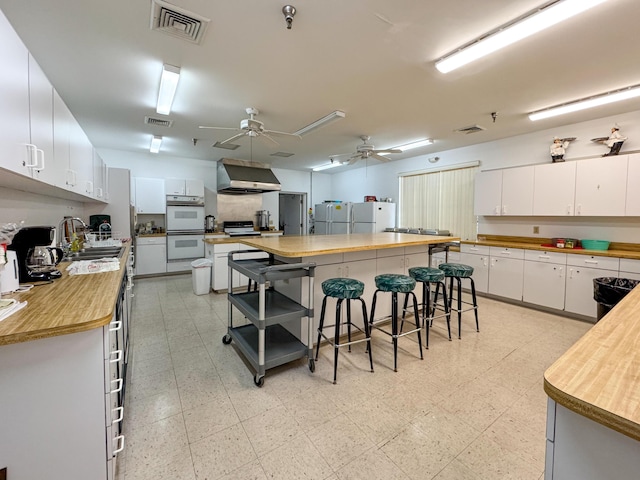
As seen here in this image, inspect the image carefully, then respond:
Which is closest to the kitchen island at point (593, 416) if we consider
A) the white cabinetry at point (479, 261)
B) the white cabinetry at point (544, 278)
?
the white cabinetry at point (544, 278)

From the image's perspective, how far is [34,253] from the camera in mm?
1865

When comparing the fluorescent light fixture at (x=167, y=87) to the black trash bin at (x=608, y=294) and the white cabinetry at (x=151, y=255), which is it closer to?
the white cabinetry at (x=151, y=255)

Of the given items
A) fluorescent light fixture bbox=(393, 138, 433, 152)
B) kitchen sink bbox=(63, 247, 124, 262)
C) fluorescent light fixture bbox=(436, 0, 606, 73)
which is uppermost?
fluorescent light fixture bbox=(393, 138, 433, 152)

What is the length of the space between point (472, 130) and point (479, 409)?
12.7 feet

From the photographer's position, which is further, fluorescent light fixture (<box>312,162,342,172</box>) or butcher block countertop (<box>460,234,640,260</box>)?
fluorescent light fixture (<box>312,162,342,172</box>)

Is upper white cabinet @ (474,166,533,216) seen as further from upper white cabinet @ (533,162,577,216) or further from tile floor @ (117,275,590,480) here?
tile floor @ (117,275,590,480)

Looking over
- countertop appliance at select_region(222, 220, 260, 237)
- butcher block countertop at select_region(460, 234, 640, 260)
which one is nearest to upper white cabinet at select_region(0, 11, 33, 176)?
countertop appliance at select_region(222, 220, 260, 237)

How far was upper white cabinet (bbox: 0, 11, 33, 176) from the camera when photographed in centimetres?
125

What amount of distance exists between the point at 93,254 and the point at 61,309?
2.22 m

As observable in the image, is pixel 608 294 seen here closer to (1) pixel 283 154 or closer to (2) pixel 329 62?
(2) pixel 329 62

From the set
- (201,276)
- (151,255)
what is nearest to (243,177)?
(201,276)

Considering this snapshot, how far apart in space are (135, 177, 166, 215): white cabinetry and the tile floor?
3.57 metres

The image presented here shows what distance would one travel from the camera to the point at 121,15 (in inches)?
74.7

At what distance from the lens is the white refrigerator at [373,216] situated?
638 cm
